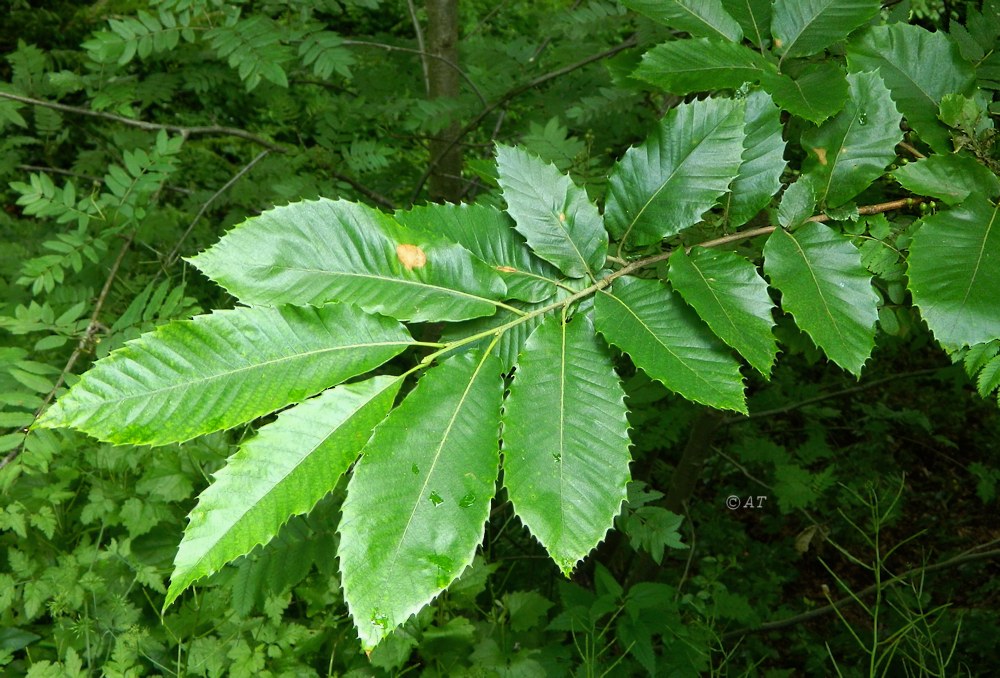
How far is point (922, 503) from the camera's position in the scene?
390cm

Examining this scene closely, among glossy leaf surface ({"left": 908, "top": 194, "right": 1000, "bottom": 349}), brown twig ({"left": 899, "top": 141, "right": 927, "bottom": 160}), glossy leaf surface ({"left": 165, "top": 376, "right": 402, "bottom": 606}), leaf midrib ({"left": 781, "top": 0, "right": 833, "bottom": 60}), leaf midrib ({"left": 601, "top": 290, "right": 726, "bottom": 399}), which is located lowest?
glossy leaf surface ({"left": 908, "top": 194, "right": 1000, "bottom": 349})

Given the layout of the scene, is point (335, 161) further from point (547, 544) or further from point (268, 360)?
point (547, 544)

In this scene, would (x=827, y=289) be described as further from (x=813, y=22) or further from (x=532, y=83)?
(x=532, y=83)

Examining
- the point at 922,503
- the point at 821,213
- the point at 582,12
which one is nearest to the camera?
the point at 821,213

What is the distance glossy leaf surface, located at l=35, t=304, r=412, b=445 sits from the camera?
78 centimetres

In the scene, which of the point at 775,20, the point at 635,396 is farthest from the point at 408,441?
the point at 635,396

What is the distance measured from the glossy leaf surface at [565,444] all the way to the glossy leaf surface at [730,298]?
0.41 feet

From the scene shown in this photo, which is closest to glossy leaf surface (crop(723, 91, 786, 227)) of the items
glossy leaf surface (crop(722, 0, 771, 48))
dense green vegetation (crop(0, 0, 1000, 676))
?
dense green vegetation (crop(0, 0, 1000, 676))

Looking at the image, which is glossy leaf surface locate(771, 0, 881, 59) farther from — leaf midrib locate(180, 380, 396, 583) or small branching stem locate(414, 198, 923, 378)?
leaf midrib locate(180, 380, 396, 583)

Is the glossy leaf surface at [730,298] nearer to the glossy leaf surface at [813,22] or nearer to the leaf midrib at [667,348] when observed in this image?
the leaf midrib at [667,348]

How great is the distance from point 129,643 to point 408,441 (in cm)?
169

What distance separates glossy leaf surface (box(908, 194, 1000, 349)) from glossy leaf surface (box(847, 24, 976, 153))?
0.69 ft

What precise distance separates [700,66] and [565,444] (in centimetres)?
63

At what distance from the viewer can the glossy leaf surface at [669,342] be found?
846mm
